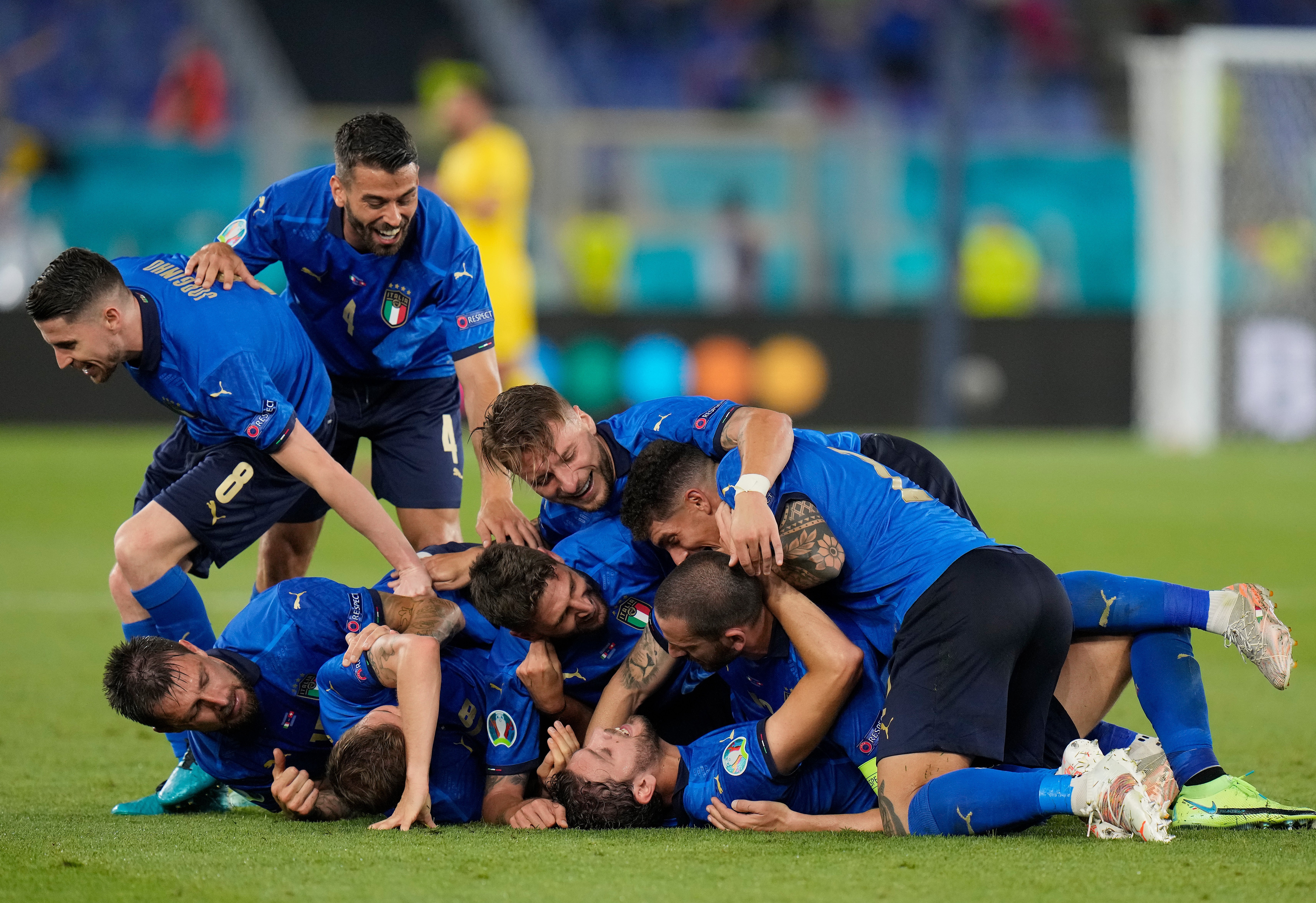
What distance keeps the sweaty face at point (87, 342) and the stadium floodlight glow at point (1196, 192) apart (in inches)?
477

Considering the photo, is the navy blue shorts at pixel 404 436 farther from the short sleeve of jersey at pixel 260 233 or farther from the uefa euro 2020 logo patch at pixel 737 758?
the uefa euro 2020 logo patch at pixel 737 758

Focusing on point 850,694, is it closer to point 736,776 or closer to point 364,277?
point 736,776

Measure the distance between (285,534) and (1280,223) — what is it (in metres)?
12.3

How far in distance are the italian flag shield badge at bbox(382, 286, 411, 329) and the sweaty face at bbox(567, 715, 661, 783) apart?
183 cm

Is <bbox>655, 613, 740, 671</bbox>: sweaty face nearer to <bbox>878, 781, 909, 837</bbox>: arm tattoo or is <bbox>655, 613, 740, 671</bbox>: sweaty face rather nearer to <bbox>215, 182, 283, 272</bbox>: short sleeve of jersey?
<bbox>878, 781, 909, 837</bbox>: arm tattoo

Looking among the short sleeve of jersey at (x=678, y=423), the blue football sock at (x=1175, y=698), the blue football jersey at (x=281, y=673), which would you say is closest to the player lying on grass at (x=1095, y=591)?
the blue football sock at (x=1175, y=698)

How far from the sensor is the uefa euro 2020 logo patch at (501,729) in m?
4.33

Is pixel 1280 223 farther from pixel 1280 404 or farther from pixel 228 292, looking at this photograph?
pixel 228 292

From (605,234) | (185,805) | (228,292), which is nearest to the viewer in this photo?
(185,805)

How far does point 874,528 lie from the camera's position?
4.05 meters

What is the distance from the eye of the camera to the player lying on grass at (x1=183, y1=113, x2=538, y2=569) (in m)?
4.80

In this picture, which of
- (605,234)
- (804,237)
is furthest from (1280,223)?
(605,234)

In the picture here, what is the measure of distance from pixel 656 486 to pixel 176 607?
1.67 m

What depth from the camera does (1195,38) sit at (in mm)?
15203
